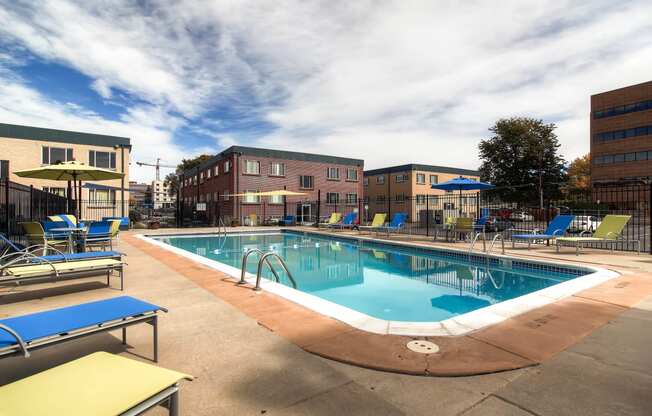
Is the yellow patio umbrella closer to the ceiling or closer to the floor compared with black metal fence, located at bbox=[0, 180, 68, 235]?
closer to the ceiling

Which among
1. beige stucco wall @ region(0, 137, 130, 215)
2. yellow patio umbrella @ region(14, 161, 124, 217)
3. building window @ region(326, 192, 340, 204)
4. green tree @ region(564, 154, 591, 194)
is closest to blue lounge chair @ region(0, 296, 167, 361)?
yellow patio umbrella @ region(14, 161, 124, 217)

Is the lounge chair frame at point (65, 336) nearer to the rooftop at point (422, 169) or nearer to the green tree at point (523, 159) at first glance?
the green tree at point (523, 159)

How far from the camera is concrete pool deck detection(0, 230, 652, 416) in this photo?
216cm

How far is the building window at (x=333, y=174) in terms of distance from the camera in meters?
33.5

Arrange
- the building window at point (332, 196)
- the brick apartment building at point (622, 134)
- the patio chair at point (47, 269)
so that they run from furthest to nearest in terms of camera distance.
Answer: the brick apartment building at point (622, 134) < the building window at point (332, 196) < the patio chair at point (47, 269)

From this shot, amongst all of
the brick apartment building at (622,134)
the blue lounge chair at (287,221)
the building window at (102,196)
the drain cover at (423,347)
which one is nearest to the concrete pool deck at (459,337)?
the drain cover at (423,347)

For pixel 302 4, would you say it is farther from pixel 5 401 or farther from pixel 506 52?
pixel 5 401

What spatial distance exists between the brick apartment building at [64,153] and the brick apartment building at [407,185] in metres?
24.4

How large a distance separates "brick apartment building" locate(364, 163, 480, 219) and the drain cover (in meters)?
34.4

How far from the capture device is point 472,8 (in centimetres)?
773

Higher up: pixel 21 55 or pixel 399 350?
pixel 21 55

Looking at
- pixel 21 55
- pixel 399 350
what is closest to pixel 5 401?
A: pixel 399 350

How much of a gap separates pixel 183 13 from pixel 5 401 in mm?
10399

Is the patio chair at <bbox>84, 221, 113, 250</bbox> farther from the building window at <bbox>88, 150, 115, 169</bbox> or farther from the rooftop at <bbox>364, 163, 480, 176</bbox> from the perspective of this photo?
the rooftop at <bbox>364, 163, 480, 176</bbox>
